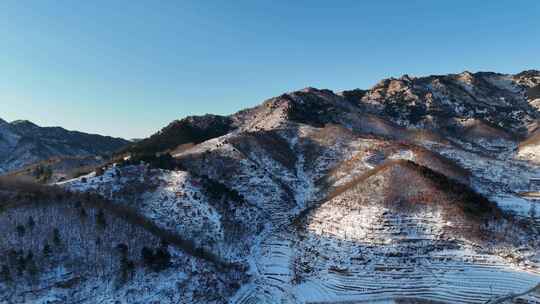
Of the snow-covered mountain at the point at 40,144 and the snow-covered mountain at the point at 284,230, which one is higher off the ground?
the snow-covered mountain at the point at 40,144

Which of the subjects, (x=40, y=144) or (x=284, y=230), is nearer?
(x=284, y=230)

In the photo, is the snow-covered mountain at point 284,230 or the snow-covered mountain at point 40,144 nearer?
the snow-covered mountain at point 284,230

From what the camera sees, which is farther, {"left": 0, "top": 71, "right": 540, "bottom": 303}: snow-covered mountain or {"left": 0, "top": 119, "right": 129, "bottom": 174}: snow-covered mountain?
{"left": 0, "top": 119, "right": 129, "bottom": 174}: snow-covered mountain

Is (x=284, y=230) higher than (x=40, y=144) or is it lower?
lower
